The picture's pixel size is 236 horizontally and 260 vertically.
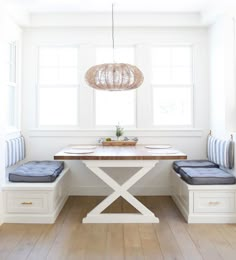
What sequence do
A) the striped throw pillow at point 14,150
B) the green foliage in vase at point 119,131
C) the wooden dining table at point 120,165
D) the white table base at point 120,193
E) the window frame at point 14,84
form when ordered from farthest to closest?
the green foliage in vase at point 119,131 → the window frame at point 14,84 → the striped throw pillow at point 14,150 → the white table base at point 120,193 → the wooden dining table at point 120,165

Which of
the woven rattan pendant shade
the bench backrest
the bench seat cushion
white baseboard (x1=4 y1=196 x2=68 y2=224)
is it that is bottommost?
white baseboard (x1=4 y1=196 x2=68 y2=224)

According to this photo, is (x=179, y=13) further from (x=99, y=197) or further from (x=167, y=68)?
(x=99, y=197)

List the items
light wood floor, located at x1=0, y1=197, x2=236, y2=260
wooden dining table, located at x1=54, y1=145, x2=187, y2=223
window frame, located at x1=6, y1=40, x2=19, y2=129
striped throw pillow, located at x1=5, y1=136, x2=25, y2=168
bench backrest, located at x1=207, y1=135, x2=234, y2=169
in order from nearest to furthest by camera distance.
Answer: light wood floor, located at x1=0, y1=197, x2=236, y2=260
wooden dining table, located at x1=54, y1=145, x2=187, y2=223
bench backrest, located at x1=207, y1=135, x2=234, y2=169
striped throw pillow, located at x1=5, y1=136, x2=25, y2=168
window frame, located at x1=6, y1=40, x2=19, y2=129

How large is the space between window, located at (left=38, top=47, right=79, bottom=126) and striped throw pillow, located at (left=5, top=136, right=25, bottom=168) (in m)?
0.47

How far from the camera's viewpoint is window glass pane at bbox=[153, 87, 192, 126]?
4145 mm

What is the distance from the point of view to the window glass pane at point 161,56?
4.14 m

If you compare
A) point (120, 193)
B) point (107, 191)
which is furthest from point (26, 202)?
point (107, 191)

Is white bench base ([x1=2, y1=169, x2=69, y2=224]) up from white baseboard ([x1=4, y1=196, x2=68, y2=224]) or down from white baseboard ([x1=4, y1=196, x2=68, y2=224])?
up

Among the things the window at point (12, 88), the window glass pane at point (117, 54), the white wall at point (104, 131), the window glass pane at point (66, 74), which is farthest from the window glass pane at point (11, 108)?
the window glass pane at point (117, 54)

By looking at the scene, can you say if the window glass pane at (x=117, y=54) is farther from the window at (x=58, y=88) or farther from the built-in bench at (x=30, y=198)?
the built-in bench at (x=30, y=198)

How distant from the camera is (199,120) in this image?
4.09m

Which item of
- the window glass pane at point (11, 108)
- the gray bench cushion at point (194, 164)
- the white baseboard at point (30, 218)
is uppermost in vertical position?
the window glass pane at point (11, 108)

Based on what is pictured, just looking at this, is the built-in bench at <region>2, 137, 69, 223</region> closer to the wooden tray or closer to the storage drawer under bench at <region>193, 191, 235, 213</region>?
the wooden tray

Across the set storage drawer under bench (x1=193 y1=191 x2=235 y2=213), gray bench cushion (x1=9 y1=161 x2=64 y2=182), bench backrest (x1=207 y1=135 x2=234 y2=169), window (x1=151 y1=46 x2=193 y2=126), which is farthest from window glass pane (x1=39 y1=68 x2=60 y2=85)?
storage drawer under bench (x1=193 y1=191 x2=235 y2=213)
